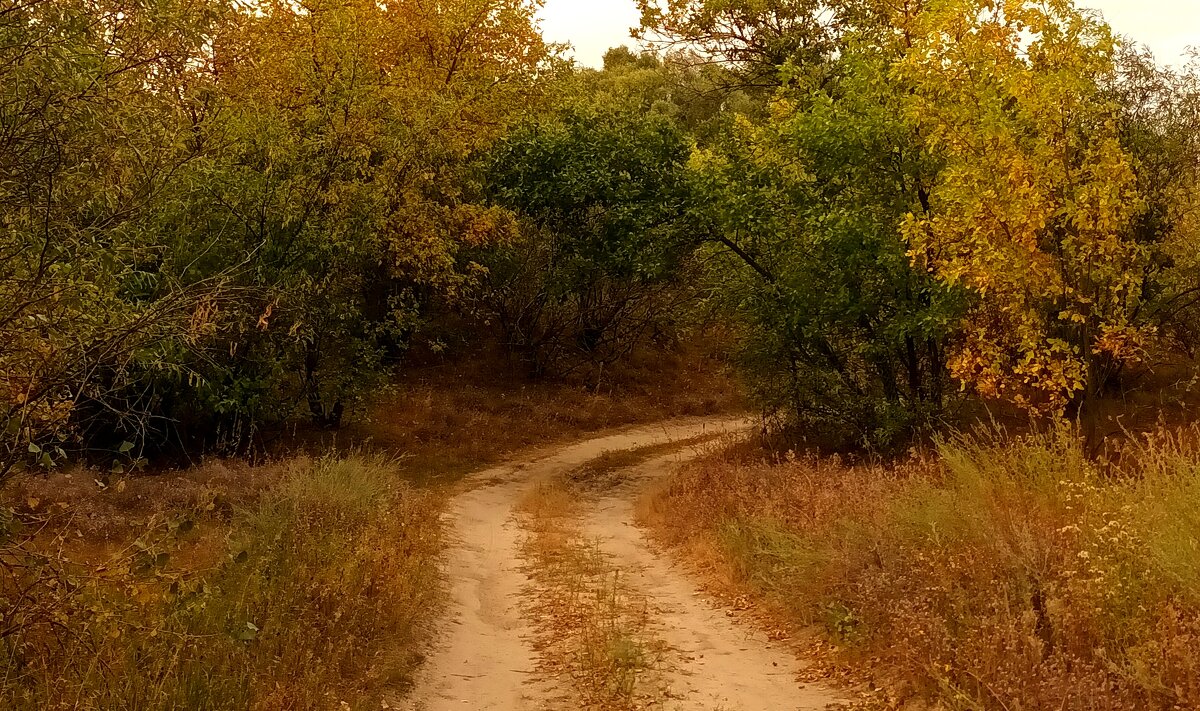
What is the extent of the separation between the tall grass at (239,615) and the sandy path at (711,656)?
2413 millimetres

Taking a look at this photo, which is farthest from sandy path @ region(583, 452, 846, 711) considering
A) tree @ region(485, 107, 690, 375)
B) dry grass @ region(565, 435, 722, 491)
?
tree @ region(485, 107, 690, 375)

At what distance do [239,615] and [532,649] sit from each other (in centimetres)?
274

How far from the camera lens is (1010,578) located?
21.8 ft

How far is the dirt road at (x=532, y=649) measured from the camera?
679 cm

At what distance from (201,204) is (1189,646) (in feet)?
47.2

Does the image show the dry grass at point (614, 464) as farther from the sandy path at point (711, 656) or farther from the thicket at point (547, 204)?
the sandy path at point (711, 656)

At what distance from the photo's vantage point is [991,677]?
5688 mm

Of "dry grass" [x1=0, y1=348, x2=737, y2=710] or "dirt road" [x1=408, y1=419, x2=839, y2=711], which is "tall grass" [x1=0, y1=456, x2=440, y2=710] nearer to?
"dry grass" [x1=0, y1=348, x2=737, y2=710]

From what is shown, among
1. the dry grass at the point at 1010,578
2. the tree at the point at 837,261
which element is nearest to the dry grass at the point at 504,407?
the tree at the point at 837,261

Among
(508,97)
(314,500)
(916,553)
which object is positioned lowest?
(314,500)

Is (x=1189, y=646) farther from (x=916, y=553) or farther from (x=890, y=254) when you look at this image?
(x=890, y=254)

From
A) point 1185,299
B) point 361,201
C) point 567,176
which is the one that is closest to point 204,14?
point 361,201

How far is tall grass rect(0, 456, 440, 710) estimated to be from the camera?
15.5 feet

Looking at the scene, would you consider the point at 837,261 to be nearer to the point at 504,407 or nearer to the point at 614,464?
the point at 614,464
